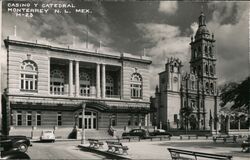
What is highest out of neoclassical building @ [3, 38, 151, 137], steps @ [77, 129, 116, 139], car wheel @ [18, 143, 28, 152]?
neoclassical building @ [3, 38, 151, 137]

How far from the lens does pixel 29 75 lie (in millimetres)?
38938

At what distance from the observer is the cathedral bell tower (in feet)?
228

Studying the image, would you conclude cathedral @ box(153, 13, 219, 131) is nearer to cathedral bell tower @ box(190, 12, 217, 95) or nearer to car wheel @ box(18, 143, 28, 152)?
cathedral bell tower @ box(190, 12, 217, 95)

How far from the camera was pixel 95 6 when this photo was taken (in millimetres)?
Answer: 18594

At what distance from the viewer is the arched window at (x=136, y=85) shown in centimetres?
4706

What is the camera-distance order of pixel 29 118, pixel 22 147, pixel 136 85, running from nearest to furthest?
1. pixel 22 147
2. pixel 29 118
3. pixel 136 85

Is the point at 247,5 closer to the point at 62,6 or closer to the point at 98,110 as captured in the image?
the point at 62,6

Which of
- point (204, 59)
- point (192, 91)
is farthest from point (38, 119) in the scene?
point (204, 59)

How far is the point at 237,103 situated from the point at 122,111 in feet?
74.9

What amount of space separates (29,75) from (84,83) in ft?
29.4

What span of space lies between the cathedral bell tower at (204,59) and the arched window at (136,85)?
25.3 m

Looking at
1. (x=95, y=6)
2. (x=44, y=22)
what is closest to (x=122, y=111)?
(x=44, y=22)

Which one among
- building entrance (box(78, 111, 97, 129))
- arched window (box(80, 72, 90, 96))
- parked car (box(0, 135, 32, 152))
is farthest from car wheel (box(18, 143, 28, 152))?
arched window (box(80, 72, 90, 96))

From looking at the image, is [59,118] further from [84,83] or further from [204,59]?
[204,59]
